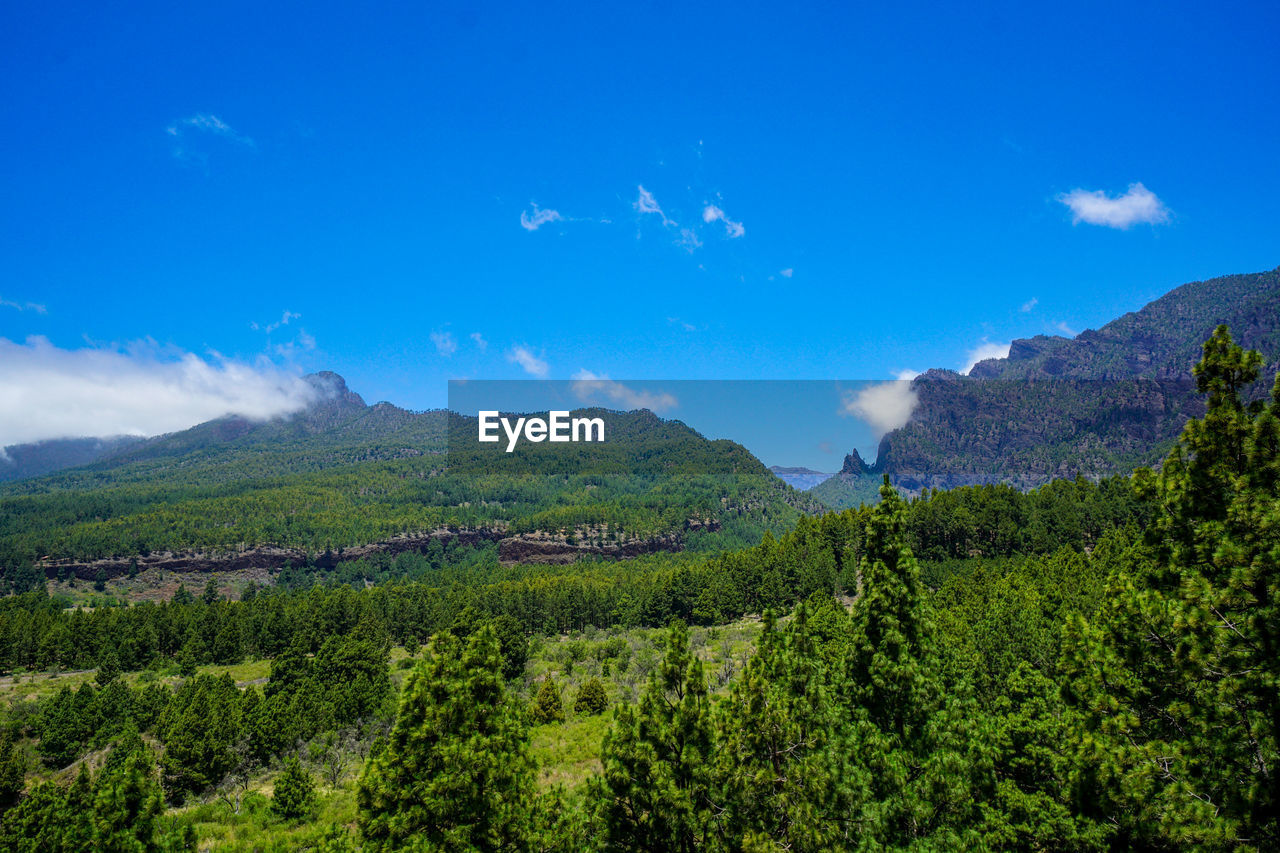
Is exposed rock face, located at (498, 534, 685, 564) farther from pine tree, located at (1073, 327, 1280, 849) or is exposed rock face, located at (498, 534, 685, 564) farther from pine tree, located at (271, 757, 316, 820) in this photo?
pine tree, located at (1073, 327, 1280, 849)

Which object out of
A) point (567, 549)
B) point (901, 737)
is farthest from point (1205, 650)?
point (567, 549)

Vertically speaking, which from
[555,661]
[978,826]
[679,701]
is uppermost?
[679,701]

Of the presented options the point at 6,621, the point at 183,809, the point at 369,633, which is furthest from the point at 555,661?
the point at 6,621

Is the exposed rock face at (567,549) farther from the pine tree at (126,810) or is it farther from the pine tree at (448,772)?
the pine tree at (448,772)

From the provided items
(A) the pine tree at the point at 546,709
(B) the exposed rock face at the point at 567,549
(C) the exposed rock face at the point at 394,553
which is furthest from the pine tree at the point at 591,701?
(B) the exposed rock face at the point at 567,549

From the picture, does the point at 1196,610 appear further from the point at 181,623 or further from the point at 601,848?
the point at 181,623

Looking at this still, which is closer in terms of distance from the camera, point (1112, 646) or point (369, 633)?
point (1112, 646)

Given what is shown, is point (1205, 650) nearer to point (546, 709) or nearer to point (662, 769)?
point (662, 769)

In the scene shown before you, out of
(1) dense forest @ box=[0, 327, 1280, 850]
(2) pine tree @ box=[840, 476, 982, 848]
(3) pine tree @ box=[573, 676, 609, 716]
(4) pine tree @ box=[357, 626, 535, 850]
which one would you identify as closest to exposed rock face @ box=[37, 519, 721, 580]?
(3) pine tree @ box=[573, 676, 609, 716]
